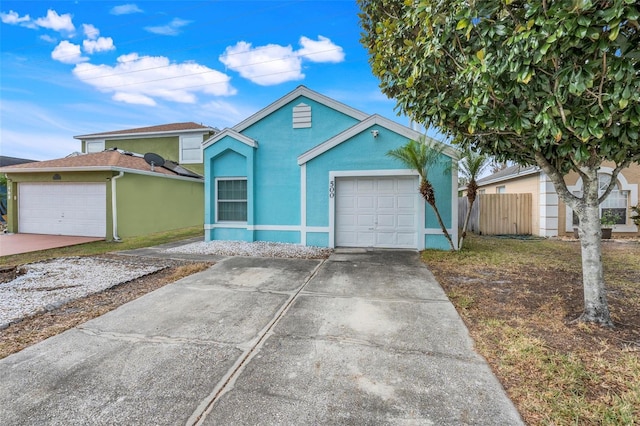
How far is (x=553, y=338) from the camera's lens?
3250 millimetres

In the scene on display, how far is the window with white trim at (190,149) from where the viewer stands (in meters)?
17.6

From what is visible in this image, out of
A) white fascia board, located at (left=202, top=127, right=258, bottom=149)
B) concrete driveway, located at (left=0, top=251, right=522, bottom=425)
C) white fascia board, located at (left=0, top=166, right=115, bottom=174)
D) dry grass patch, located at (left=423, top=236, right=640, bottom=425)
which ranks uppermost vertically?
white fascia board, located at (left=202, top=127, right=258, bottom=149)

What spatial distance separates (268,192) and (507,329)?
8.18 meters

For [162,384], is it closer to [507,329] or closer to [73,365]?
[73,365]

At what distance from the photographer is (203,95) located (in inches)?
774

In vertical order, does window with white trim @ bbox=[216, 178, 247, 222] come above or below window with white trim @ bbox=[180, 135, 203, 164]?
below

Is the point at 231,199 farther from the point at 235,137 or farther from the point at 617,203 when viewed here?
the point at 617,203

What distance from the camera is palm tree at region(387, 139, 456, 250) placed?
7.93m

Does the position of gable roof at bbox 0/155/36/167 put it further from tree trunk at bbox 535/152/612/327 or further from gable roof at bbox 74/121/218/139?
tree trunk at bbox 535/152/612/327

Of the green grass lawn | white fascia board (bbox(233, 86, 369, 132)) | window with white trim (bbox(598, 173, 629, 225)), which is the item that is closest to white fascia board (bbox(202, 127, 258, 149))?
white fascia board (bbox(233, 86, 369, 132))

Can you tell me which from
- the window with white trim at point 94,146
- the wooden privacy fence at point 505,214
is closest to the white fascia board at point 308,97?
the wooden privacy fence at point 505,214

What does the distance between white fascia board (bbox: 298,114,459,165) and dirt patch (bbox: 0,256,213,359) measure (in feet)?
16.8

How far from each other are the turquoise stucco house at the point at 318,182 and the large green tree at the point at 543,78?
173 inches

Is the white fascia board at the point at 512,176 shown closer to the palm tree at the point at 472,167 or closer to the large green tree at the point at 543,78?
the palm tree at the point at 472,167
